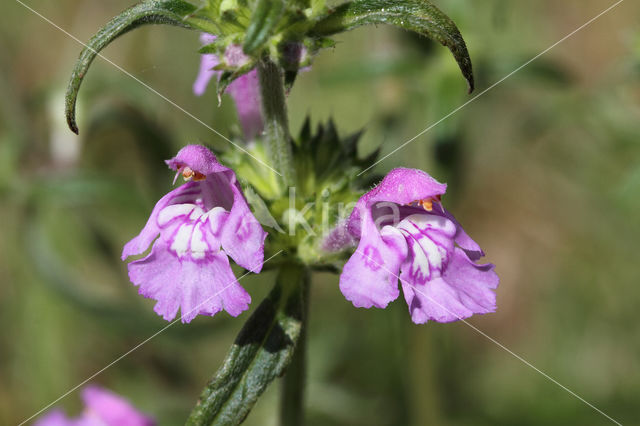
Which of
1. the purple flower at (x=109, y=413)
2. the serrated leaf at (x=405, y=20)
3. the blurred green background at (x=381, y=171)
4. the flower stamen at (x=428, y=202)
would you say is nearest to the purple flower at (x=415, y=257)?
the flower stamen at (x=428, y=202)

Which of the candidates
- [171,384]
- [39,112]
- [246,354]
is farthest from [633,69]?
[39,112]

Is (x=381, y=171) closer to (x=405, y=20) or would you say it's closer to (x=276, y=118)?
(x=276, y=118)

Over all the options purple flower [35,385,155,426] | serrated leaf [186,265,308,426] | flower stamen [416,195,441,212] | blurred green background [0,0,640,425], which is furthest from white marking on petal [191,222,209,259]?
purple flower [35,385,155,426]

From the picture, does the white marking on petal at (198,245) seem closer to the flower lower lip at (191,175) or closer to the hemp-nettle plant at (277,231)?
the hemp-nettle plant at (277,231)

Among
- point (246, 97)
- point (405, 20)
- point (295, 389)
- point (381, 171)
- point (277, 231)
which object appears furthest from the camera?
point (381, 171)

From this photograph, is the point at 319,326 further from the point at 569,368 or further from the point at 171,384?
the point at 569,368

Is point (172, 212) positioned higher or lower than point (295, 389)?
higher

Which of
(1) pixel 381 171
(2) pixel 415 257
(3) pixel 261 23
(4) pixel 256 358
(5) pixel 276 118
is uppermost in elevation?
(3) pixel 261 23

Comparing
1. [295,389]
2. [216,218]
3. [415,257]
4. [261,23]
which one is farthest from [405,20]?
[295,389]
